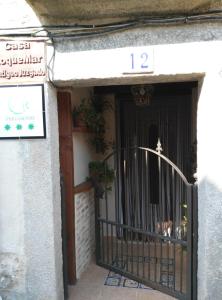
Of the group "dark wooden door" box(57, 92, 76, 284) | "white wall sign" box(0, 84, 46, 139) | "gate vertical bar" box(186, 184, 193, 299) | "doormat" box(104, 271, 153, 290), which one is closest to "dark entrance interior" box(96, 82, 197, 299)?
"doormat" box(104, 271, 153, 290)

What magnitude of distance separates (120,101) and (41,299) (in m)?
3.23

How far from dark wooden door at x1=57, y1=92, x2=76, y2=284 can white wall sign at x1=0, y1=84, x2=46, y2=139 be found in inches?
24.6

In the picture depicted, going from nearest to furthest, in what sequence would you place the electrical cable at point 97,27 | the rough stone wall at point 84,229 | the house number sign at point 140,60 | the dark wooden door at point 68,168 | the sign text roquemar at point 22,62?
the electrical cable at point 97,27, the house number sign at point 140,60, the sign text roquemar at point 22,62, the dark wooden door at point 68,168, the rough stone wall at point 84,229

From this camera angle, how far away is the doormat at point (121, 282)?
3.95 m

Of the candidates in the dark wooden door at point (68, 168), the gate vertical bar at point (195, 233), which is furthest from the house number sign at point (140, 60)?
the gate vertical bar at point (195, 233)

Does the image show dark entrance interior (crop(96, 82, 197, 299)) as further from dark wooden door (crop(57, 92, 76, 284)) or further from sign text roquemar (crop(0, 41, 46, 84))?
sign text roquemar (crop(0, 41, 46, 84))

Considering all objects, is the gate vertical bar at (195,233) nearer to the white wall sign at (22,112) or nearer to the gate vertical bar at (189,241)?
the gate vertical bar at (189,241)

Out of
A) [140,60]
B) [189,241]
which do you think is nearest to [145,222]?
[189,241]

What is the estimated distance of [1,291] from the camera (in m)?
3.41

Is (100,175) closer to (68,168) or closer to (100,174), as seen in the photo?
(100,174)

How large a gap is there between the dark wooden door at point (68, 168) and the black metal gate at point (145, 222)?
59 cm

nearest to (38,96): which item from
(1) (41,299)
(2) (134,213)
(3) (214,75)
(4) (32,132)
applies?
(4) (32,132)

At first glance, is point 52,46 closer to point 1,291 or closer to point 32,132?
point 32,132

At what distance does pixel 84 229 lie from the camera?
4.42 metres
